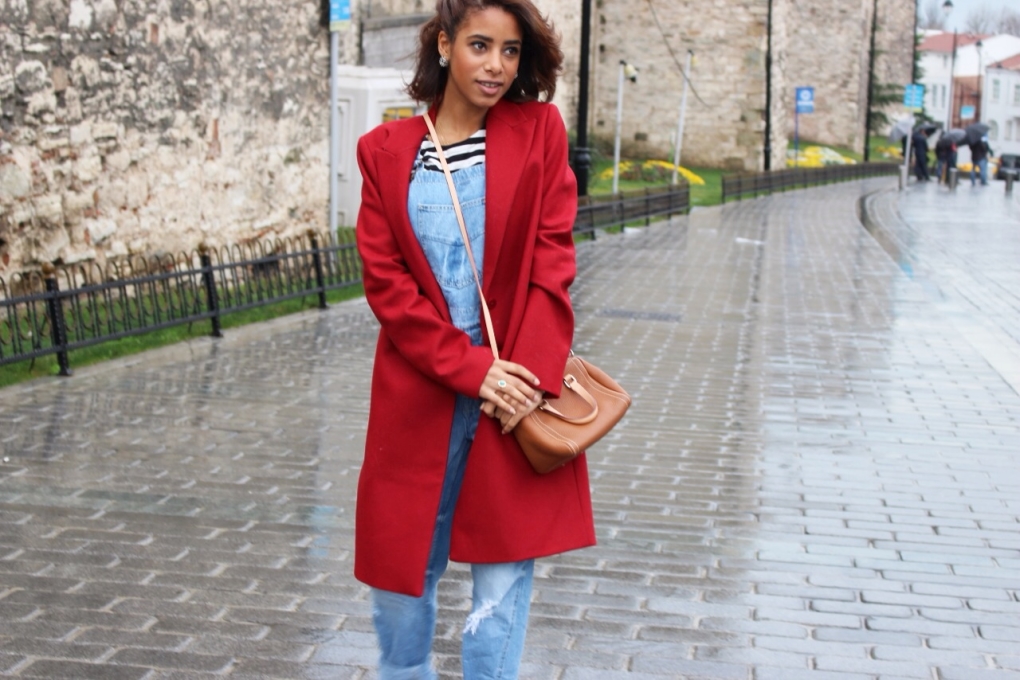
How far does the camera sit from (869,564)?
17.0 ft

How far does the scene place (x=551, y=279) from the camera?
2.99 meters

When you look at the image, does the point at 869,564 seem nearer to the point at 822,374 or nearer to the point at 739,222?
the point at 822,374

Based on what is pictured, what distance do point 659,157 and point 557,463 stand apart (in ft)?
130

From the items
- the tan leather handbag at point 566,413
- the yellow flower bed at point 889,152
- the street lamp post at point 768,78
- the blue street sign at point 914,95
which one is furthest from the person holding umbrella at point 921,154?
the tan leather handbag at point 566,413

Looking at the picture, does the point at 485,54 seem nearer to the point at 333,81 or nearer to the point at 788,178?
the point at 333,81

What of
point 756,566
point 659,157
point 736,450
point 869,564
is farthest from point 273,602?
point 659,157

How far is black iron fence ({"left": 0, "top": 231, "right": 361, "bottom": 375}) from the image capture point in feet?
28.1

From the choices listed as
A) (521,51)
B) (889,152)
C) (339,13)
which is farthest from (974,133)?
(521,51)

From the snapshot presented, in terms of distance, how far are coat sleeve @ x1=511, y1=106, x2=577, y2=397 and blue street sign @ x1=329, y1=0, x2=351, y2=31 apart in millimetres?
11094

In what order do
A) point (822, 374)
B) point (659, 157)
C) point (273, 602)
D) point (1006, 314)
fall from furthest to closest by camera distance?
point (659, 157) < point (1006, 314) < point (822, 374) < point (273, 602)

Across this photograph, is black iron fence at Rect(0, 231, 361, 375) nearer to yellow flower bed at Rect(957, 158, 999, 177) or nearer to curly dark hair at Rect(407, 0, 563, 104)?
curly dark hair at Rect(407, 0, 563, 104)

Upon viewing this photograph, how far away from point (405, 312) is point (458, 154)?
1.23ft

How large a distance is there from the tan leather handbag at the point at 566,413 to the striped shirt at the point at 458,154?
18 mm

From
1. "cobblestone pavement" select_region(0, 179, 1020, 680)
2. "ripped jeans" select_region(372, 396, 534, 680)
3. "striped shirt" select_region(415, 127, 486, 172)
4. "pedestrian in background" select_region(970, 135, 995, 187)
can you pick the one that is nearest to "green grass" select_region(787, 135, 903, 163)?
"pedestrian in background" select_region(970, 135, 995, 187)
